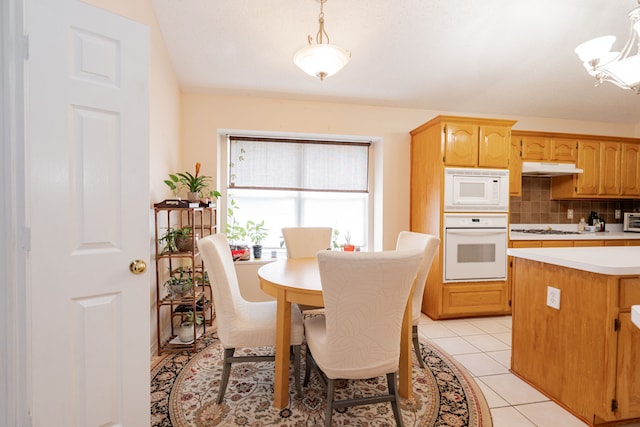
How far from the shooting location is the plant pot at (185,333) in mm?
2467

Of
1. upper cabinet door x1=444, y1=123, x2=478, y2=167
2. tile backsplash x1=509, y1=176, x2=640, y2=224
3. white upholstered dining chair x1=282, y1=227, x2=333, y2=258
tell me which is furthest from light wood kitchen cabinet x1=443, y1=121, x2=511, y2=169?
white upholstered dining chair x1=282, y1=227, x2=333, y2=258

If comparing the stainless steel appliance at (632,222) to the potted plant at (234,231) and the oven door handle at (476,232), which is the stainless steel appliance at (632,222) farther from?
the potted plant at (234,231)

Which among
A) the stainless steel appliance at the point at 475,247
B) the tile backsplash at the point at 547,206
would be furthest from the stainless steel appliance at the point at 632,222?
the stainless steel appliance at the point at 475,247

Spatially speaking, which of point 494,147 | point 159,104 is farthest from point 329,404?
point 494,147

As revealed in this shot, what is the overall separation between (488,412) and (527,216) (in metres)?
3.17

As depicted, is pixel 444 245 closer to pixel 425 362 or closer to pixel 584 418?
pixel 425 362

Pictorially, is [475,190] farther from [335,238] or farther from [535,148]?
[335,238]

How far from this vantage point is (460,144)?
3105mm

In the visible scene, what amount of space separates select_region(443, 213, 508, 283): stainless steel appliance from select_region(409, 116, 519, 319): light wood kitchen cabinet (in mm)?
68

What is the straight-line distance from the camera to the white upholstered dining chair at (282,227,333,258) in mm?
2873

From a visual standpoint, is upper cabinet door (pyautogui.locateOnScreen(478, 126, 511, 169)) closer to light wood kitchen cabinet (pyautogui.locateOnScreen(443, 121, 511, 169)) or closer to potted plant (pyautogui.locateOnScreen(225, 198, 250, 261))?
light wood kitchen cabinet (pyautogui.locateOnScreen(443, 121, 511, 169))

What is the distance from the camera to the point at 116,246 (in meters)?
1.29

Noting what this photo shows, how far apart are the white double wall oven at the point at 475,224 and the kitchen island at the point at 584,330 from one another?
107 cm

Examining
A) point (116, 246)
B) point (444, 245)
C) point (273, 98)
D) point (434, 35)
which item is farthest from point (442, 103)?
point (116, 246)
